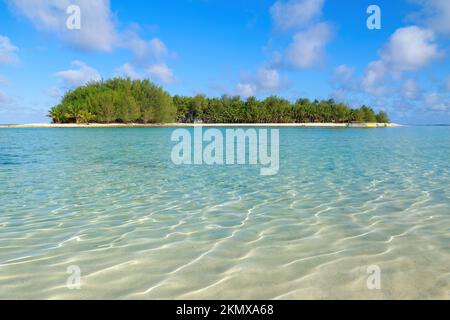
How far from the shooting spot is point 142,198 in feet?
26.9

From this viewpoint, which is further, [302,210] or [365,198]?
[365,198]

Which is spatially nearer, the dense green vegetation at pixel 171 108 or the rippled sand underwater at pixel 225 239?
the rippled sand underwater at pixel 225 239

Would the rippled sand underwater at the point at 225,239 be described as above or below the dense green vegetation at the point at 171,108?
below

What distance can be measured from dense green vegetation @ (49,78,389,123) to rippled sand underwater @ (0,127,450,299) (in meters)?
104

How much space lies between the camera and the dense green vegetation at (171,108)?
10812 centimetres

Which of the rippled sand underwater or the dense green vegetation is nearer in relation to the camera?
the rippled sand underwater

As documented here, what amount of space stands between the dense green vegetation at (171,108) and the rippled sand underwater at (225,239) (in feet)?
341

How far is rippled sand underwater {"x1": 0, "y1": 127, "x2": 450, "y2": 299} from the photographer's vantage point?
3.64m

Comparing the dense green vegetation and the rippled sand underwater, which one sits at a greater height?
the dense green vegetation
